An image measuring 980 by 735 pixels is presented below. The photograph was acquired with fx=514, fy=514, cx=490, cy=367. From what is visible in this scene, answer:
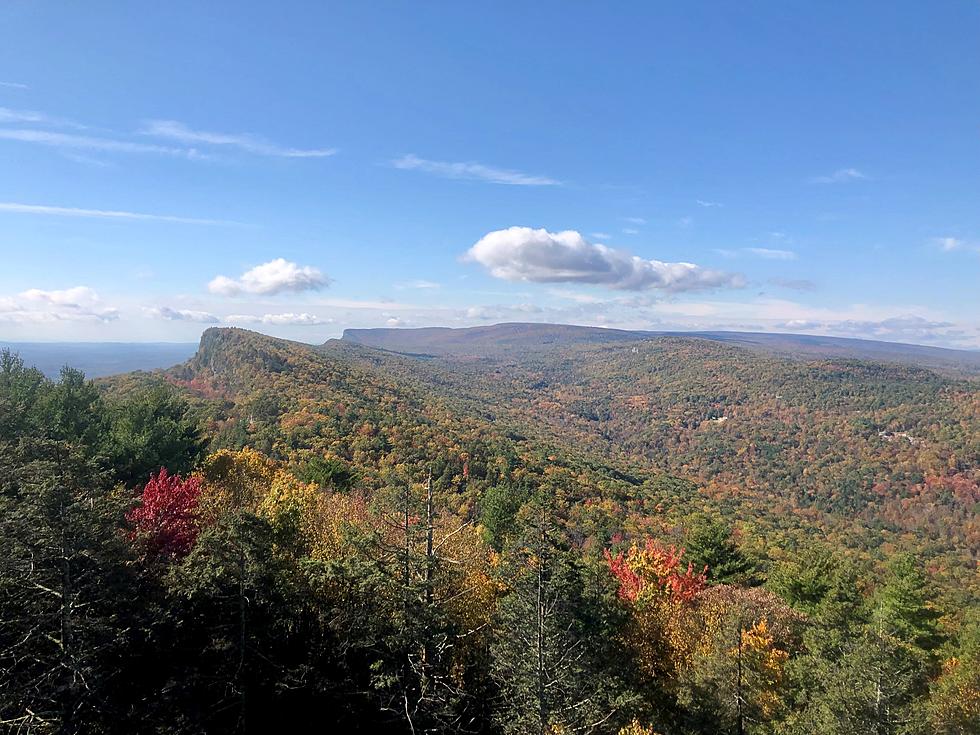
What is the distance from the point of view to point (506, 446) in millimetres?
107375

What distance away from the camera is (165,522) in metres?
21.1

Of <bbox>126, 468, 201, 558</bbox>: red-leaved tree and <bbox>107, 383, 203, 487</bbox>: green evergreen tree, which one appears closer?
<bbox>126, 468, 201, 558</bbox>: red-leaved tree

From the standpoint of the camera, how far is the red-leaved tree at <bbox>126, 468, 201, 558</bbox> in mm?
20062

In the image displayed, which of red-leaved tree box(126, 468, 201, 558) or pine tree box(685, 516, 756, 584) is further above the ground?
red-leaved tree box(126, 468, 201, 558)

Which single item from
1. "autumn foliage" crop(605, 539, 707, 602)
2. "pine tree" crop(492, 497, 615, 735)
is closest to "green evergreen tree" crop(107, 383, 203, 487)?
"pine tree" crop(492, 497, 615, 735)

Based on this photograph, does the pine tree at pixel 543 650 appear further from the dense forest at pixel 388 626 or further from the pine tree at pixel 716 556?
the pine tree at pixel 716 556

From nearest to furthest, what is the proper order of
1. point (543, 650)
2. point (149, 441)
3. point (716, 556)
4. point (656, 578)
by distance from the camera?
point (543, 650) < point (656, 578) < point (149, 441) < point (716, 556)

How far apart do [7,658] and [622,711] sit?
60.4ft

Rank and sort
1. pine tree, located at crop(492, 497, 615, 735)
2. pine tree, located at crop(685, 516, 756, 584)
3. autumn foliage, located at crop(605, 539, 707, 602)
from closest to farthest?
pine tree, located at crop(492, 497, 615, 735), autumn foliage, located at crop(605, 539, 707, 602), pine tree, located at crop(685, 516, 756, 584)

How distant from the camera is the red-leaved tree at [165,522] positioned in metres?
20.1

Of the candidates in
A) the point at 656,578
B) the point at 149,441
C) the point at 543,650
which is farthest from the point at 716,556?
the point at 149,441

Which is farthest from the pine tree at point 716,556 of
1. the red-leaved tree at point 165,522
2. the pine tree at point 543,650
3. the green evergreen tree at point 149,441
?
the green evergreen tree at point 149,441

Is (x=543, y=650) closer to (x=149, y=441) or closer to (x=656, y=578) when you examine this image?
(x=656, y=578)

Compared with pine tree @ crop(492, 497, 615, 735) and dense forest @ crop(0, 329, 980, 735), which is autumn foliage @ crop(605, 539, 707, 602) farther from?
pine tree @ crop(492, 497, 615, 735)
